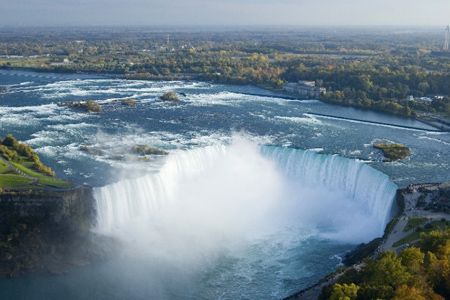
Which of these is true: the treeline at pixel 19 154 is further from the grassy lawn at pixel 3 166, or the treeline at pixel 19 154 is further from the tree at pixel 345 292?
the tree at pixel 345 292

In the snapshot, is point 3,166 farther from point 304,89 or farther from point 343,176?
point 304,89

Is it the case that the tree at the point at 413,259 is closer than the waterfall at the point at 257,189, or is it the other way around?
the tree at the point at 413,259

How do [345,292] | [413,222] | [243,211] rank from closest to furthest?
[345,292] → [413,222] → [243,211]

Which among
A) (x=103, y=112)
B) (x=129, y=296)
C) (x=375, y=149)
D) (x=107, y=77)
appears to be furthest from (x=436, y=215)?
(x=107, y=77)

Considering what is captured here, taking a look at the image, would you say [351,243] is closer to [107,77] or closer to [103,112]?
[103,112]

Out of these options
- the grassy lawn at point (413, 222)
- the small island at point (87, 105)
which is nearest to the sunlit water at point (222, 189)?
the small island at point (87, 105)

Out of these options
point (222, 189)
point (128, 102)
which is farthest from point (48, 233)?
point (128, 102)

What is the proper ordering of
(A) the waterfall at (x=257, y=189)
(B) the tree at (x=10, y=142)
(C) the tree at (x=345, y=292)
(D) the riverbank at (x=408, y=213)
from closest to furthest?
(C) the tree at (x=345, y=292) → (D) the riverbank at (x=408, y=213) → (A) the waterfall at (x=257, y=189) → (B) the tree at (x=10, y=142)

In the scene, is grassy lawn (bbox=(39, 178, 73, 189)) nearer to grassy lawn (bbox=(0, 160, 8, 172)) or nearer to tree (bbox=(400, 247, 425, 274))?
grassy lawn (bbox=(0, 160, 8, 172))
